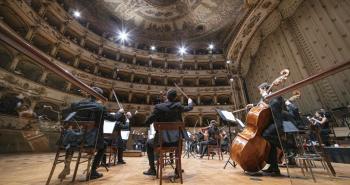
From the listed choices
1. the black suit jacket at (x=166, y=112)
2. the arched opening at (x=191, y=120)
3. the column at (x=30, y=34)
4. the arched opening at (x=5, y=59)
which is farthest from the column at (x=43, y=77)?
the arched opening at (x=191, y=120)

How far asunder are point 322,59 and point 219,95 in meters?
11.0

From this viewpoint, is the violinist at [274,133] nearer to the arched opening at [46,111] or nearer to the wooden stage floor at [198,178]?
the wooden stage floor at [198,178]

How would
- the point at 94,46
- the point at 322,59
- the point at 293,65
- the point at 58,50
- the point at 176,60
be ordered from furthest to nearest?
the point at 176,60
the point at 94,46
the point at 58,50
the point at 293,65
the point at 322,59

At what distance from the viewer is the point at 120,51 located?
18.7 metres

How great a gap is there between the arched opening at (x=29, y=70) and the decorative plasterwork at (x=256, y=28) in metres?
16.2

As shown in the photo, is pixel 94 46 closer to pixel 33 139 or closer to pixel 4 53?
pixel 4 53

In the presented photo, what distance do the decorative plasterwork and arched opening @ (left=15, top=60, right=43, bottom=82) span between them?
16.2 metres

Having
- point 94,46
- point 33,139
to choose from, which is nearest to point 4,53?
point 33,139

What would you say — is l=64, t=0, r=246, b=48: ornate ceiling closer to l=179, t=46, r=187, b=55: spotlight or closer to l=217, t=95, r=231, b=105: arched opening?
l=179, t=46, r=187, b=55: spotlight

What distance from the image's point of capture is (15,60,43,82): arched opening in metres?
11.5

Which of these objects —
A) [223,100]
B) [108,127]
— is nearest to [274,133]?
[108,127]

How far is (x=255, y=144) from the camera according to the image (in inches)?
116

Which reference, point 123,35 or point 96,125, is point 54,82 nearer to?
point 123,35

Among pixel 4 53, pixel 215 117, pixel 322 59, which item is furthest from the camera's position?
pixel 215 117
